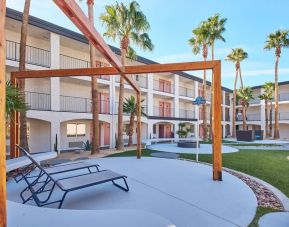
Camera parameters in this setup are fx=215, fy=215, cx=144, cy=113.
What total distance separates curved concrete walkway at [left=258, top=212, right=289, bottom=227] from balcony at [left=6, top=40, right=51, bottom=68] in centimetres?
1428

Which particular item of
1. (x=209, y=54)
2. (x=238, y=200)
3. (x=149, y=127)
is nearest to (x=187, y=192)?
(x=238, y=200)

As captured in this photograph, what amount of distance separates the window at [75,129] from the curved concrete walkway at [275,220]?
15582 mm

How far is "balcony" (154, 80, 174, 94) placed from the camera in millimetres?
25944

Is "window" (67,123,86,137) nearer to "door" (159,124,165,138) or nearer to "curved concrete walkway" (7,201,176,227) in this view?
"door" (159,124,165,138)

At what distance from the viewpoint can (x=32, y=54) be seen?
47.9 feet

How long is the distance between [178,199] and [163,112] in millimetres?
22152

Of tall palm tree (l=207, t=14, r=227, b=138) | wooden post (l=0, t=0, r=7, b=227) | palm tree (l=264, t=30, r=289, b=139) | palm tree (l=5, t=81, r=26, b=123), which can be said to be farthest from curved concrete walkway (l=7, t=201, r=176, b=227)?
palm tree (l=264, t=30, r=289, b=139)

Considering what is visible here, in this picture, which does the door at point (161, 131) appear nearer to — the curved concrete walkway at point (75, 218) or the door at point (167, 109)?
the door at point (167, 109)

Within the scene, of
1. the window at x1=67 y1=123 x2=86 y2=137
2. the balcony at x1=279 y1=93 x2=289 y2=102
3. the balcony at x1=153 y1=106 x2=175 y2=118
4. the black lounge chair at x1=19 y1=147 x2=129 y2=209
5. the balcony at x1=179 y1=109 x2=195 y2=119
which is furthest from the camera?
the balcony at x1=279 y1=93 x2=289 y2=102

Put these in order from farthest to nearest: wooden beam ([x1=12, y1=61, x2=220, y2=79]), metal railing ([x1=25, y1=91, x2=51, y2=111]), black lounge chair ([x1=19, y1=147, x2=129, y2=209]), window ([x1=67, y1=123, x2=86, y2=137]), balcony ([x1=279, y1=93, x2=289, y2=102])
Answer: balcony ([x1=279, y1=93, x2=289, y2=102]) < window ([x1=67, y1=123, x2=86, y2=137]) < metal railing ([x1=25, y1=91, x2=51, y2=111]) < wooden beam ([x1=12, y1=61, x2=220, y2=79]) < black lounge chair ([x1=19, y1=147, x2=129, y2=209])

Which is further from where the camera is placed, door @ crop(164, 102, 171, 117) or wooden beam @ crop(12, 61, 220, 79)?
door @ crop(164, 102, 171, 117)

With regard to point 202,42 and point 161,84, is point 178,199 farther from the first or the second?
point 161,84

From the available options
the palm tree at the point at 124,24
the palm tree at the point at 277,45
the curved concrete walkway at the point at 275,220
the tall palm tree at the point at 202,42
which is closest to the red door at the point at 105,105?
the palm tree at the point at 124,24

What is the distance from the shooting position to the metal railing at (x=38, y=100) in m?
14.3
